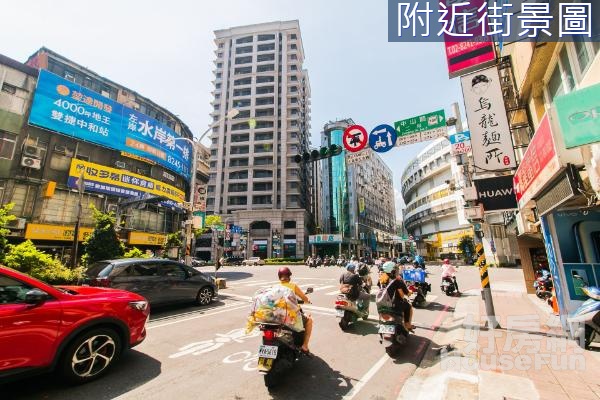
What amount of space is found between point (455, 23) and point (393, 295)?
912cm

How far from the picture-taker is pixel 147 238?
82.4 ft

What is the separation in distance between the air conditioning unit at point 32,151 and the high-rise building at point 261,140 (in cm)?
3780

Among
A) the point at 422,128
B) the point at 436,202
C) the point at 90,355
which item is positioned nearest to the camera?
the point at 90,355

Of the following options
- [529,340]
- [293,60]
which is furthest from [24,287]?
[293,60]

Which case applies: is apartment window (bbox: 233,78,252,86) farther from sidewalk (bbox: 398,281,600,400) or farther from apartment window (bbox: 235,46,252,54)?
sidewalk (bbox: 398,281,600,400)

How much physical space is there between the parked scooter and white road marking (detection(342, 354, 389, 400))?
3.06ft

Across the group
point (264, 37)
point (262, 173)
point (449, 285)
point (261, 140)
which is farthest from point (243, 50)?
point (449, 285)

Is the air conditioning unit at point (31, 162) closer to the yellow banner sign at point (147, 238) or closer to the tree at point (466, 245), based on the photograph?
the yellow banner sign at point (147, 238)

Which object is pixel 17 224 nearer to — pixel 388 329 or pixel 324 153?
pixel 324 153

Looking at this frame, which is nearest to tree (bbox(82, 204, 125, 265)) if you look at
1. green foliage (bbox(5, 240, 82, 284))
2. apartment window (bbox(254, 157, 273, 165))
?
green foliage (bbox(5, 240, 82, 284))

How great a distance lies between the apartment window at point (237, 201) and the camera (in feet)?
194

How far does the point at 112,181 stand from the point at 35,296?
2295 cm

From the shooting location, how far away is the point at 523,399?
11.1ft

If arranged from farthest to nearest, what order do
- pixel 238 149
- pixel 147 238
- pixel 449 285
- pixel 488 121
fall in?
pixel 238 149 → pixel 147 238 → pixel 449 285 → pixel 488 121
